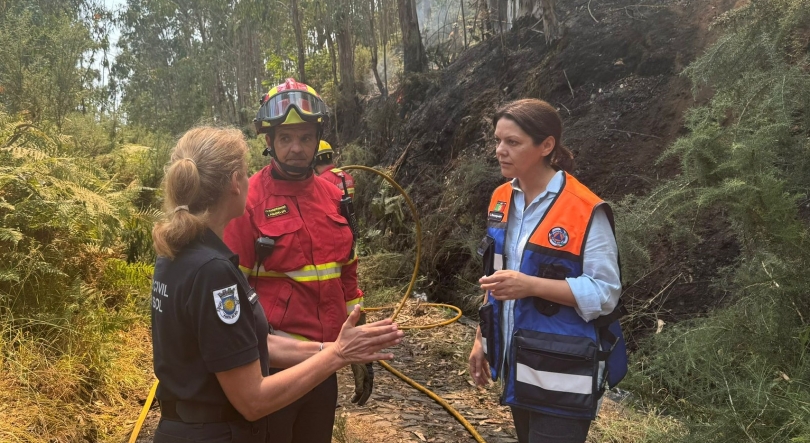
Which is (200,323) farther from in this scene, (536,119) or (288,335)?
(536,119)

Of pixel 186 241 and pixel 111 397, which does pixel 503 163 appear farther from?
pixel 111 397

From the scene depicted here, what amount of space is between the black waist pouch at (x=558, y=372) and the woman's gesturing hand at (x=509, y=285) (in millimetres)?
178

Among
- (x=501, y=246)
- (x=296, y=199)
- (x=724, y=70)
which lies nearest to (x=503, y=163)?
(x=501, y=246)

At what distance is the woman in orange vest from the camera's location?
2.25 m

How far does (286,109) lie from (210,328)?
144 centimetres

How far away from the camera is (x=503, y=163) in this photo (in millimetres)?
2564

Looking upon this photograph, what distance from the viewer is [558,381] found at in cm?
226

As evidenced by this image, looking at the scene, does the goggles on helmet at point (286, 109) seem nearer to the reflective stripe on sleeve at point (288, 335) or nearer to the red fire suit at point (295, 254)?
the red fire suit at point (295, 254)

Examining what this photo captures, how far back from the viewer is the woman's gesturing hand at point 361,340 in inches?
73.2

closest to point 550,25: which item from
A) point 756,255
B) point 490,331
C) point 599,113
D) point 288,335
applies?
point 599,113

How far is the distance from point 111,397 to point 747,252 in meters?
4.50

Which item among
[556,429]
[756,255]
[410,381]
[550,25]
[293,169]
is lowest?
[410,381]

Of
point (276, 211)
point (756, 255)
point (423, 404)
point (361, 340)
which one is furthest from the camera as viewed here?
point (423, 404)

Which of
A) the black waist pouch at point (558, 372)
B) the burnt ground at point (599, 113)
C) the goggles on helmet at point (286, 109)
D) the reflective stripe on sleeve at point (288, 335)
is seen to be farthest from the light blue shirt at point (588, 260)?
the burnt ground at point (599, 113)
